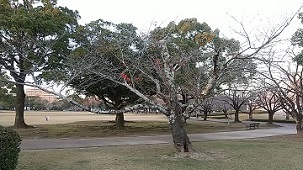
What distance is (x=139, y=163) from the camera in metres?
8.54

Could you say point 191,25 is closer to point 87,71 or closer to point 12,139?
point 87,71

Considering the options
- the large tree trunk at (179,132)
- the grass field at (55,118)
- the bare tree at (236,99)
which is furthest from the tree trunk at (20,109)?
the bare tree at (236,99)

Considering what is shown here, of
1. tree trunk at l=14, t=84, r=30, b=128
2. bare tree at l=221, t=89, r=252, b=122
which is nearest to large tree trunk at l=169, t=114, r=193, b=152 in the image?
tree trunk at l=14, t=84, r=30, b=128

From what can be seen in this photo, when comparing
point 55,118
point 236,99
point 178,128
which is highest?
point 236,99

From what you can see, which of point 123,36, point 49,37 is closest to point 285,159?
point 123,36

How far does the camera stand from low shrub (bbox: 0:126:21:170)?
233 inches

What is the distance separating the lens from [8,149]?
6008mm

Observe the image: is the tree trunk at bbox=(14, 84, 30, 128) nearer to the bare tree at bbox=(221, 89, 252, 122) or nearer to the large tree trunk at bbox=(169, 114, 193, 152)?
the large tree trunk at bbox=(169, 114, 193, 152)

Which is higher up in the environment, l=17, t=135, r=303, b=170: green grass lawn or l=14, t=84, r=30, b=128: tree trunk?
l=14, t=84, r=30, b=128: tree trunk

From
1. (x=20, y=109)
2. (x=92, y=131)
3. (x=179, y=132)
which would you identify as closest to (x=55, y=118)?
(x=20, y=109)

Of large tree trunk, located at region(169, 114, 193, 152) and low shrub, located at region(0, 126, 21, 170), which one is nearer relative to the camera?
low shrub, located at region(0, 126, 21, 170)

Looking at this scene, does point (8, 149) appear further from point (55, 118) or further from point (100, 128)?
point (55, 118)

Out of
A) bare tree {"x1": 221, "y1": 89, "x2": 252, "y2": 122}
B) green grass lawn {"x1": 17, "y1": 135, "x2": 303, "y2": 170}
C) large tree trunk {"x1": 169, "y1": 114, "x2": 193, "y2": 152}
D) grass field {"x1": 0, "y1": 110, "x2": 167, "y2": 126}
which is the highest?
bare tree {"x1": 221, "y1": 89, "x2": 252, "y2": 122}

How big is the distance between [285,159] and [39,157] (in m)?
7.51
